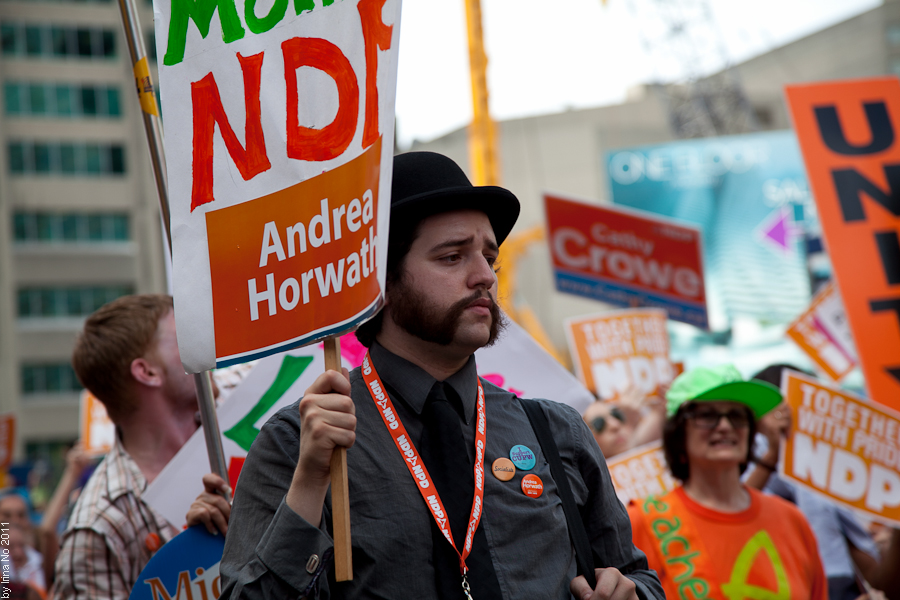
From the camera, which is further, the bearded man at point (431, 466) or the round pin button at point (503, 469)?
the round pin button at point (503, 469)

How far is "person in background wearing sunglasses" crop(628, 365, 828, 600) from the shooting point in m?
3.40

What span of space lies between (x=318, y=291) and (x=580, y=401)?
1952 mm

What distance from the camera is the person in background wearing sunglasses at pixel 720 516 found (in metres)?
3.40

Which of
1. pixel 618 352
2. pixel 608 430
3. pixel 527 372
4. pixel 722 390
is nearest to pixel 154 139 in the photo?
pixel 527 372

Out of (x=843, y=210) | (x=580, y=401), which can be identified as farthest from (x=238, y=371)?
(x=843, y=210)

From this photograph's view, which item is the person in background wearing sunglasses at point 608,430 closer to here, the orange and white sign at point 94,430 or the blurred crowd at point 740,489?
the blurred crowd at point 740,489

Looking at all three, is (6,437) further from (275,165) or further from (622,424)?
(275,165)

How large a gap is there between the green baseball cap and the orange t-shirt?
38 cm

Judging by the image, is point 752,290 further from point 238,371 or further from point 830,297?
point 238,371

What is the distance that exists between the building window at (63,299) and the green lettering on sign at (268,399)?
44.0 m

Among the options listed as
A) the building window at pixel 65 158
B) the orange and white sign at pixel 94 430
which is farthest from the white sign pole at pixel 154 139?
the building window at pixel 65 158

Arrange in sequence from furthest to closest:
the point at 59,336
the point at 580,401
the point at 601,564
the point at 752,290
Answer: the point at 59,336 < the point at 752,290 < the point at 580,401 < the point at 601,564

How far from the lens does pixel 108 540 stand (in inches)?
112

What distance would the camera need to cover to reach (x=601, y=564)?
2.19 metres
